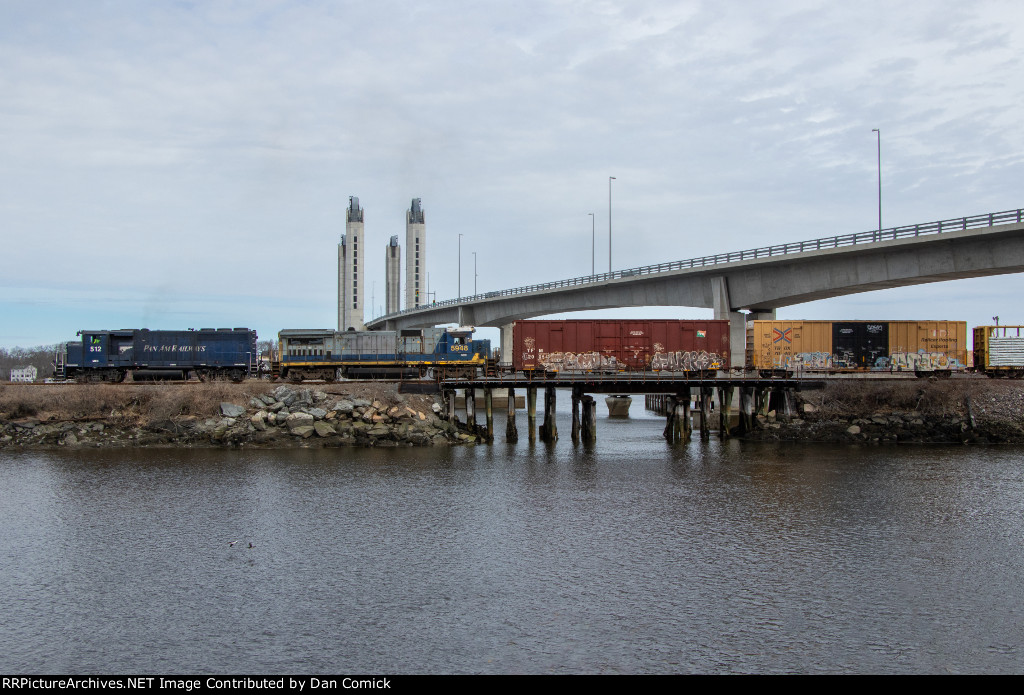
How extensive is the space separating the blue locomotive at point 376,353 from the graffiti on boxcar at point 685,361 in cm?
1097

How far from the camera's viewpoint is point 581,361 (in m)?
43.4

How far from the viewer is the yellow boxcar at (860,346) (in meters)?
45.0

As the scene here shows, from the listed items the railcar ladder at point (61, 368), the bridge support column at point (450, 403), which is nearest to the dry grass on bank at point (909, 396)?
the bridge support column at point (450, 403)

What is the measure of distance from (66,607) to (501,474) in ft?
58.4

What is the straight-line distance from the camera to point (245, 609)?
51.6 feet

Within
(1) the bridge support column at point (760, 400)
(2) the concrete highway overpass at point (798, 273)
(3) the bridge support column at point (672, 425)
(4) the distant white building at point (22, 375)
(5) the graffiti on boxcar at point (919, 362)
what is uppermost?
(2) the concrete highway overpass at point (798, 273)

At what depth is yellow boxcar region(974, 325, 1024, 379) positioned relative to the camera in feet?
148

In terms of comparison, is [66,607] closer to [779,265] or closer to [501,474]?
[501,474]

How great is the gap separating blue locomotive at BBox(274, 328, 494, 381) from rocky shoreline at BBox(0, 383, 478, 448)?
22.2 feet

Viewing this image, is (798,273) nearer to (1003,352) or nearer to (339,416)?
(1003,352)

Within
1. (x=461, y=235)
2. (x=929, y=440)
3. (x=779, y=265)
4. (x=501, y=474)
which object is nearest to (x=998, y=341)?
(x=929, y=440)

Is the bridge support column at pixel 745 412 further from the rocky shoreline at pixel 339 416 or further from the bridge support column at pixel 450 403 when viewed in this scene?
the bridge support column at pixel 450 403

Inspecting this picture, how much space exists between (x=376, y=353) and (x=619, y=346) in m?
16.7
